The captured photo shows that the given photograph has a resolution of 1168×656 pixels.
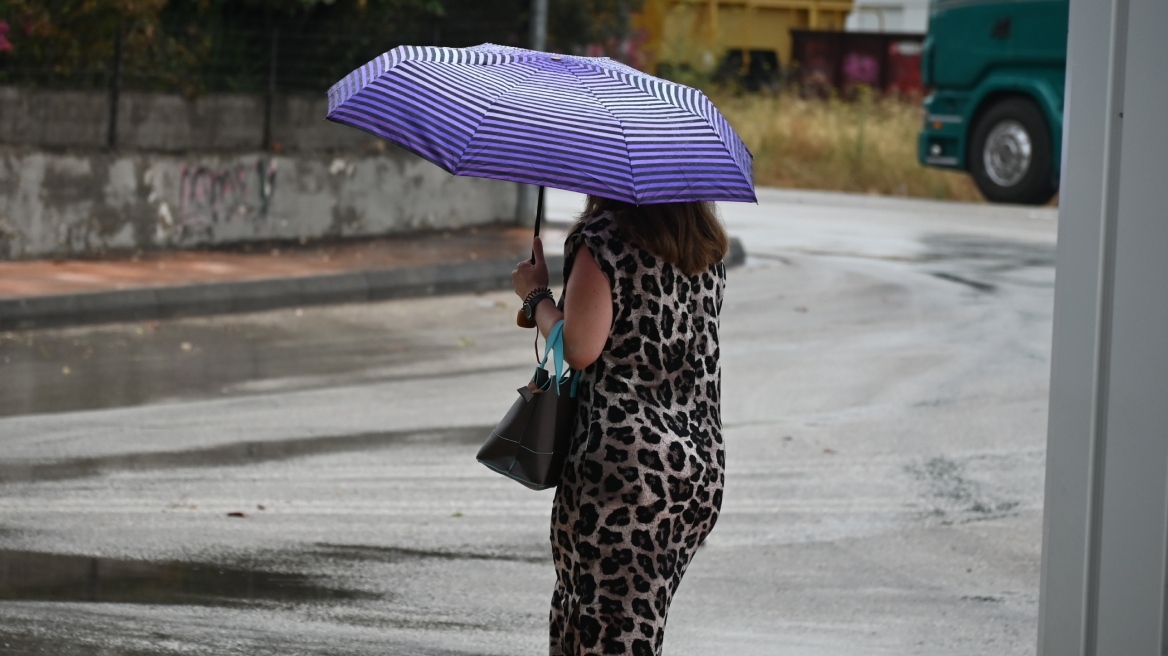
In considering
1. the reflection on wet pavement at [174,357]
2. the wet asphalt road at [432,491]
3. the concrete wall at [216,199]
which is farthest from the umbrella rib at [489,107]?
the concrete wall at [216,199]

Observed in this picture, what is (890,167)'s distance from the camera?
85.2ft

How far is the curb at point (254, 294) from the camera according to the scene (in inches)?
412

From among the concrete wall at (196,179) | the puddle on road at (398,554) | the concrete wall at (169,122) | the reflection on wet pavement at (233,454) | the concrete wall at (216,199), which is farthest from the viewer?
the concrete wall at (169,122)

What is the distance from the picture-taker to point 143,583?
5117 millimetres

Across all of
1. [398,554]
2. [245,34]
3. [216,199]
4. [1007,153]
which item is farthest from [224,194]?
[1007,153]

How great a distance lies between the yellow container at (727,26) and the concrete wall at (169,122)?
15066mm

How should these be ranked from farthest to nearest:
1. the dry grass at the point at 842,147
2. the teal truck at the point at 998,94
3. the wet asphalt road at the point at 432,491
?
the dry grass at the point at 842,147
the teal truck at the point at 998,94
the wet asphalt road at the point at 432,491

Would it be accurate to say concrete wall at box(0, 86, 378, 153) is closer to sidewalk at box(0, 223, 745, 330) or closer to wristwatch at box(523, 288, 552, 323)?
sidewalk at box(0, 223, 745, 330)

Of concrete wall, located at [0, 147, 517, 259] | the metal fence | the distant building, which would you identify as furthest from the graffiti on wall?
the distant building

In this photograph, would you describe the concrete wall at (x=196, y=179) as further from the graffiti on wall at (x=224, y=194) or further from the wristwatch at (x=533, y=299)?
the wristwatch at (x=533, y=299)

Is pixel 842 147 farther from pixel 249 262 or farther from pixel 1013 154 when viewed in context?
pixel 249 262

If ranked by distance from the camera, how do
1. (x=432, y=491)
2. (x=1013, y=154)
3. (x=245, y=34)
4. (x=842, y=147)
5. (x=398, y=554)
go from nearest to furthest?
(x=398, y=554), (x=432, y=491), (x=245, y=34), (x=1013, y=154), (x=842, y=147)

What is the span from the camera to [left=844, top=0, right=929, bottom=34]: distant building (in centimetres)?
3759

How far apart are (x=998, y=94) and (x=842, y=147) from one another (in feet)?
20.0
